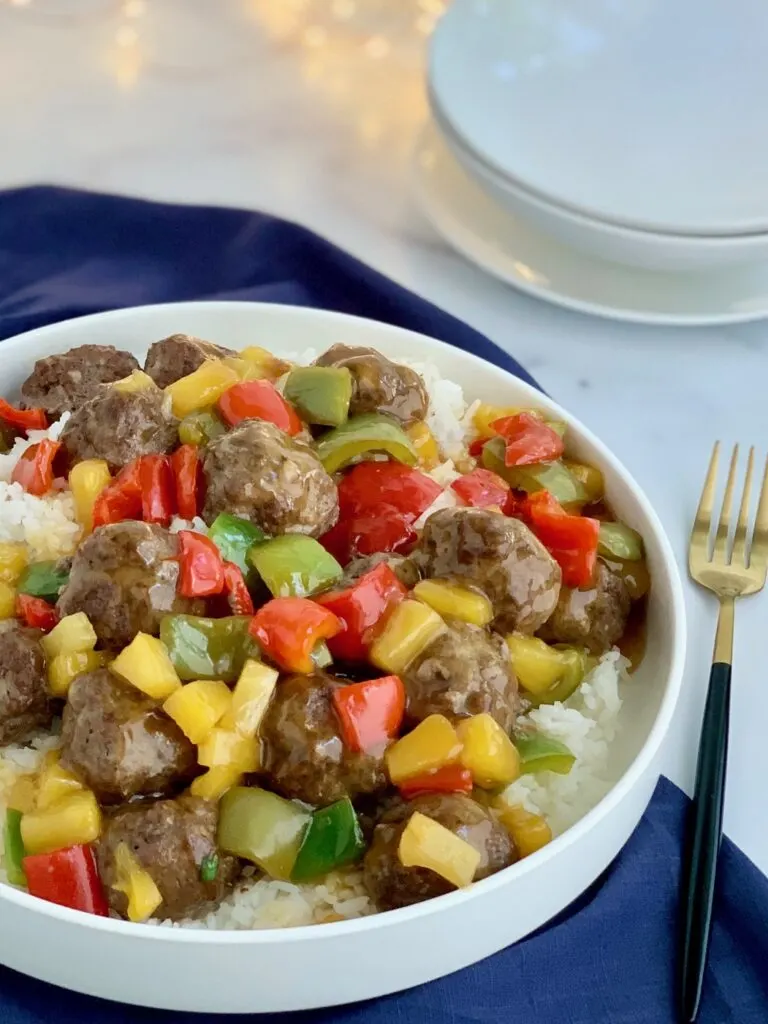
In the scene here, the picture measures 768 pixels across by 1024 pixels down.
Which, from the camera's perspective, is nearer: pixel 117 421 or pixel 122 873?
pixel 122 873

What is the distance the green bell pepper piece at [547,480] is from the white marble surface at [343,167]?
43 cm

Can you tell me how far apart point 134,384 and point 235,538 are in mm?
577

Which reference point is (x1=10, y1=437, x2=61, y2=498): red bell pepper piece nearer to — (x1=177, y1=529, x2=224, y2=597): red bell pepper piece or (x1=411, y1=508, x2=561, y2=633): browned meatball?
(x1=177, y1=529, x2=224, y2=597): red bell pepper piece

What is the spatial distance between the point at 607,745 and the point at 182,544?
1025 millimetres

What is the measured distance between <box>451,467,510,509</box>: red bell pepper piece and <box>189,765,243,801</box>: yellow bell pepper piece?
90 centimetres

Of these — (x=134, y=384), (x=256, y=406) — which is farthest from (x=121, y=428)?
(x=256, y=406)

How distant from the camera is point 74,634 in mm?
2396

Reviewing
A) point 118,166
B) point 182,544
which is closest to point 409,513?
point 182,544

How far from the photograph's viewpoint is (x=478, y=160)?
3.62 meters

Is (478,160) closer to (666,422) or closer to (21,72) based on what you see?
(666,422)

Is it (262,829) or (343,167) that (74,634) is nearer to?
(262,829)

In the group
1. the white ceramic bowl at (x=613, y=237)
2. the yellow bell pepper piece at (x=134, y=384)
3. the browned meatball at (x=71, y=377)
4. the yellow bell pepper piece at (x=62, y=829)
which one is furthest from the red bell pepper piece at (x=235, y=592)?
the white ceramic bowl at (x=613, y=237)

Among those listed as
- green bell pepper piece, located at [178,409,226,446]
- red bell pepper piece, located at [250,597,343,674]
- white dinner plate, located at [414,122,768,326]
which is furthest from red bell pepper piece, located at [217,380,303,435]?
white dinner plate, located at [414,122,768,326]

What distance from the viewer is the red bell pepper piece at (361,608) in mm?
2439
